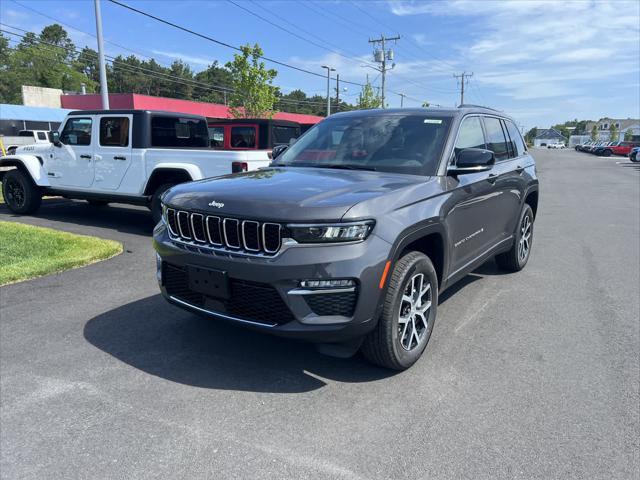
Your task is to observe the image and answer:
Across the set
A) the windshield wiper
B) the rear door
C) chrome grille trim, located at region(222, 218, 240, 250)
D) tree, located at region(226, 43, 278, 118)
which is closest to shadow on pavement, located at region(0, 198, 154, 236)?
the windshield wiper

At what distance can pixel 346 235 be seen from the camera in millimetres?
2887

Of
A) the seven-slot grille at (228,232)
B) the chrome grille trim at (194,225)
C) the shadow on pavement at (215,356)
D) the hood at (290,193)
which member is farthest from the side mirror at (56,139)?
the chrome grille trim at (194,225)

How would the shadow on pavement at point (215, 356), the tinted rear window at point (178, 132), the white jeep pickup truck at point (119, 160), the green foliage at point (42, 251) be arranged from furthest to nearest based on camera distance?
the tinted rear window at point (178, 132) → the white jeep pickup truck at point (119, 160) → the green foliage at point (42, 251) → the shadow on pavement at point (215, 356)

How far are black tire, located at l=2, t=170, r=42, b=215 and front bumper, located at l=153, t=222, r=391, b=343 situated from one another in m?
8.15

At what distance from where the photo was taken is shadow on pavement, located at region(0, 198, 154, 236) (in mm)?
9039

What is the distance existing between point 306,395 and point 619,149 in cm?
6592

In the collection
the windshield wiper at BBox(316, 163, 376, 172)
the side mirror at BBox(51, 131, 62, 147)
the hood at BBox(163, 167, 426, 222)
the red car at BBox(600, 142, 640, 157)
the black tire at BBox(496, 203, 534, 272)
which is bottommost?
the black tire at BBox(496, 203, 534, 272)

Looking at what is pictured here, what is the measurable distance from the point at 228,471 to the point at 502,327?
2.88 metres

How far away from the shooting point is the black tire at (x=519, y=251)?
5871mm

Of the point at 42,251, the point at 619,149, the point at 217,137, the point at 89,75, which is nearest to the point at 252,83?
the point at 217,137

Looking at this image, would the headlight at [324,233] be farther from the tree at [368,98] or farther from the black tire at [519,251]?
the tree at [368,98]

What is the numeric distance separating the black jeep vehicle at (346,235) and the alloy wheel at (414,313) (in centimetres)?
1

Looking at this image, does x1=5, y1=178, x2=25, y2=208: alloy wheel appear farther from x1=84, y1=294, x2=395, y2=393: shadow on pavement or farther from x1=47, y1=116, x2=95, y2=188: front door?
x1=84, y1=294, x2=395, y2=393: shadow on pavement

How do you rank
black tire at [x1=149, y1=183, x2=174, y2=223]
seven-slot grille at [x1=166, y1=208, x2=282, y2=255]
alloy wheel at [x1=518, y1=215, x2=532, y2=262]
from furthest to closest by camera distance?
black tire at [x1=149, y1=183, x2=174, y2=223]
alloy wheel at [x1=518, y1=215, x2=532, y2=262]
seven-slot grille at [x1=166, y1=208, x2=282, y2=255]
